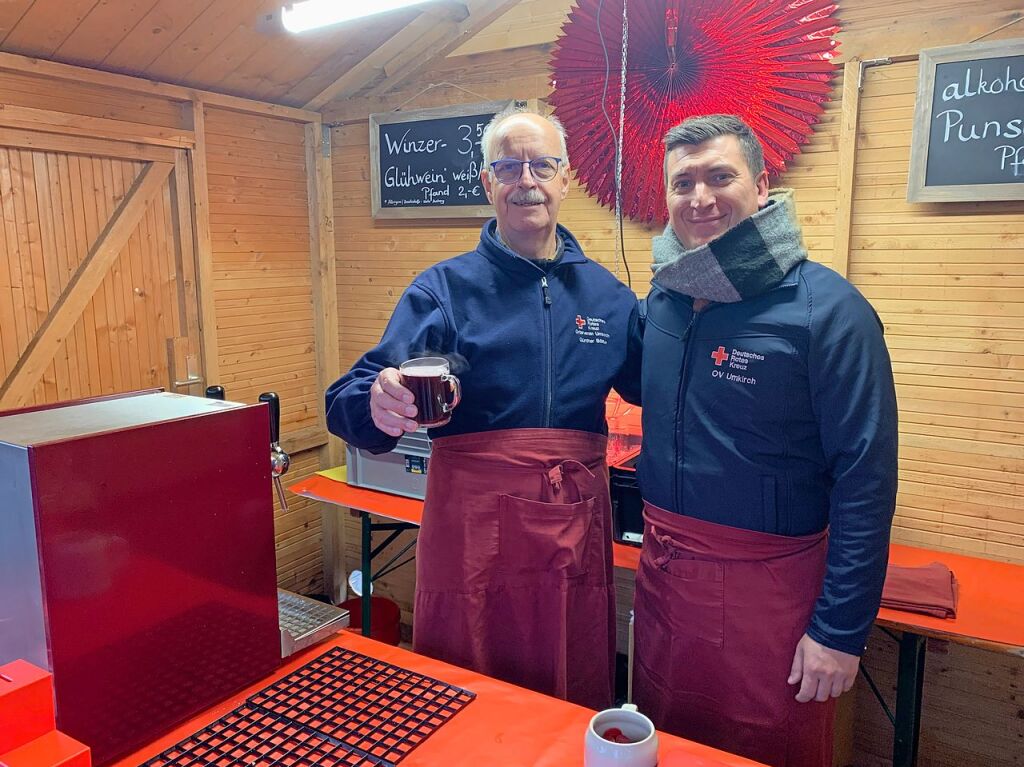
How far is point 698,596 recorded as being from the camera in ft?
4.98

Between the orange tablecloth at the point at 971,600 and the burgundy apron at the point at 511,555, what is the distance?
0.52 meters

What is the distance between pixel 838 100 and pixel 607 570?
5.71ft

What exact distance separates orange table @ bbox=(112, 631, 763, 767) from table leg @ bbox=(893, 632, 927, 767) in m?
1.14

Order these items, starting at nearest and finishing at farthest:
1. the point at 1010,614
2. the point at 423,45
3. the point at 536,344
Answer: the point at 536,344 < the point at 1010,614 < the point at 423,45

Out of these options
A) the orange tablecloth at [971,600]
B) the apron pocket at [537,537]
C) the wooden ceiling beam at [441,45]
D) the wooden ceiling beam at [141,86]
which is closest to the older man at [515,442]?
the apron pocket at [537,537]

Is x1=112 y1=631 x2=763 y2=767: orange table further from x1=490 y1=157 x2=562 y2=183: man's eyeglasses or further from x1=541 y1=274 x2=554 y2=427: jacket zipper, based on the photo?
x1=490 y1=157 x2=562 y2=183: man's eyeglasses

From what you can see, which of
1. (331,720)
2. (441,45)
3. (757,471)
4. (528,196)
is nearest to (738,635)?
(757,471)

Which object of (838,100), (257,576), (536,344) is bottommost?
(257,576)

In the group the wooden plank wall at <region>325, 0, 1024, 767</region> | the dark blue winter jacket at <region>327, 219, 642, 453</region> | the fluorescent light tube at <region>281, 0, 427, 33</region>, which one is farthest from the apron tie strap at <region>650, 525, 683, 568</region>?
the fluorescent light tube at <region>281, 0, 427, 33</region>

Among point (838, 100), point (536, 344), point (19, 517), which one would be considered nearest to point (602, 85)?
point (838, 100)

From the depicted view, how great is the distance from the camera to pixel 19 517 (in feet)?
3.26

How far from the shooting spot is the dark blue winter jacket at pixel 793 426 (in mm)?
1374

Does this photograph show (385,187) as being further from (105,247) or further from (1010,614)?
(1010,614)

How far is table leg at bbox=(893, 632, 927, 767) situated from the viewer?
1.98 m
